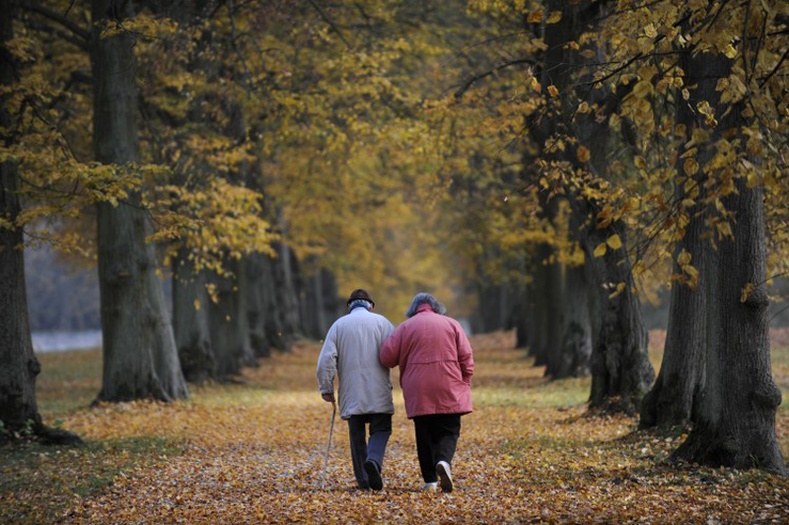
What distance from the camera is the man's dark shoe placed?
969cm

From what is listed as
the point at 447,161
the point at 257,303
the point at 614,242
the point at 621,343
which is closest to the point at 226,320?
the point at 257,303

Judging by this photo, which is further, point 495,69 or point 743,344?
point 495,69

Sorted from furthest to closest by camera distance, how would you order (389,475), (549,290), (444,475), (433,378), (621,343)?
(549,290)
(621,343)
(389,475)
(433,378)
(444,475)

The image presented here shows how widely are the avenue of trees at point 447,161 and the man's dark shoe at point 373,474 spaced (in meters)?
2.82

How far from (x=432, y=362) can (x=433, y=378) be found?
0.15 m

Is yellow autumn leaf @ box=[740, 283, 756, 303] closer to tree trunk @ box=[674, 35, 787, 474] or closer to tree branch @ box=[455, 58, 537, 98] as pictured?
tree trunk @ box=[674, 35, 787, 474]

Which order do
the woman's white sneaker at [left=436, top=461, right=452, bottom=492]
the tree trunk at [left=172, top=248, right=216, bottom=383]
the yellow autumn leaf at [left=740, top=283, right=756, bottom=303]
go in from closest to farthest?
the yellow autumn leaf at [left=740, top=283, right=756, bottom=303] → the woman's white sneaker at [left=436, top=461, right=452, bottom=492] → the tree trunk at [left=172, top=248, right=216, bottom=383]

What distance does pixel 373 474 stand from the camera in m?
9.73

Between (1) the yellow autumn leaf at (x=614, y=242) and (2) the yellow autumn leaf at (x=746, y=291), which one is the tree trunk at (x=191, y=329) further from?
(1) the yellow autumn leaf at (x=614, y=242)

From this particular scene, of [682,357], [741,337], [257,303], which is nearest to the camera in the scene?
[741,337]

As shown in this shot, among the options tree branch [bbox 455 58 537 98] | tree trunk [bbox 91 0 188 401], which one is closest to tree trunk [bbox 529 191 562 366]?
tree branch [bbox 455 58 537 98]

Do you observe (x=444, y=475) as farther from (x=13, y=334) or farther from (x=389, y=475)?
(x=13, y=334)

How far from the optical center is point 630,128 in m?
15.3

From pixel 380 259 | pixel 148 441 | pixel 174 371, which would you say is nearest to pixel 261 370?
pixel 174 371
